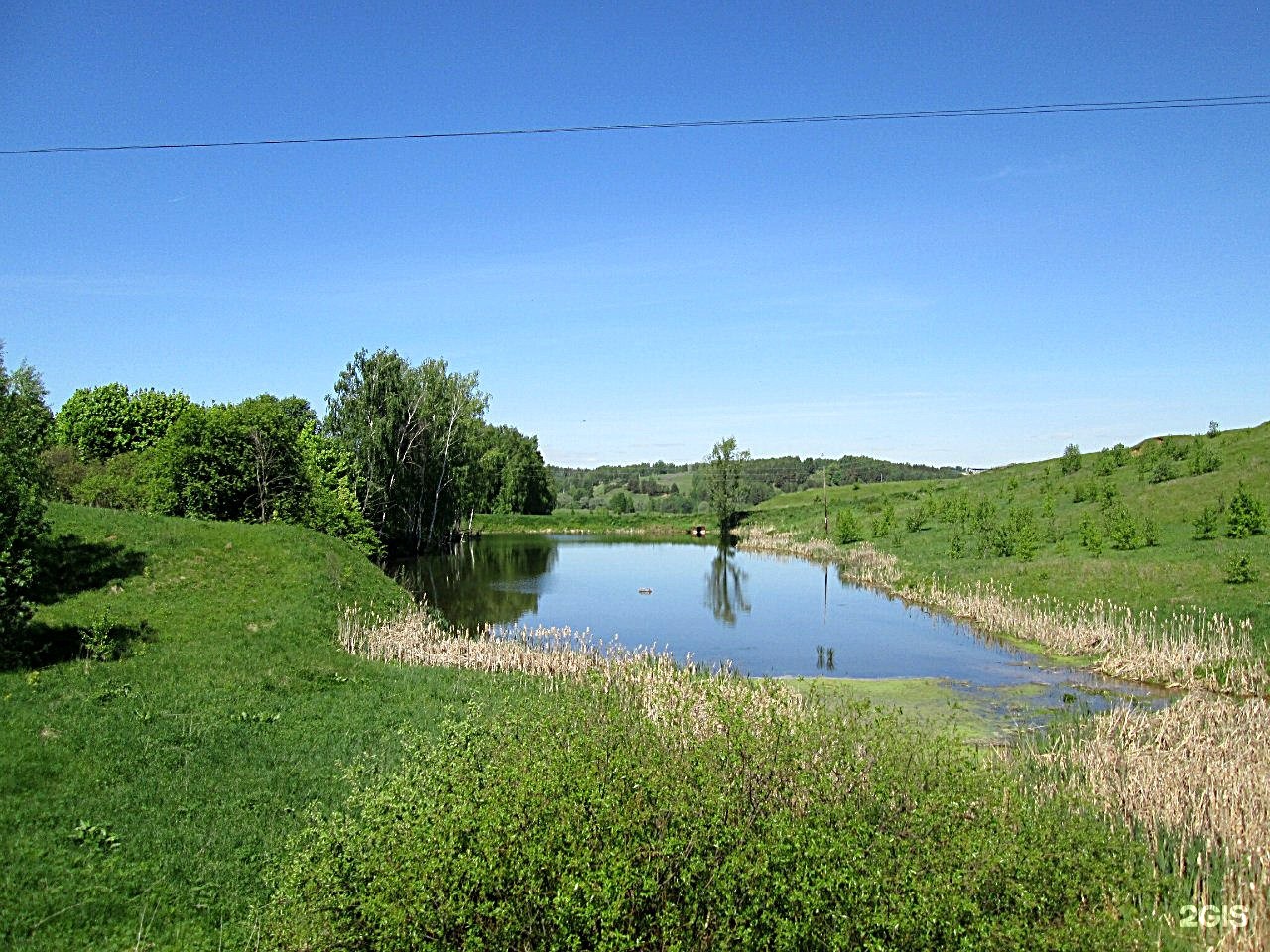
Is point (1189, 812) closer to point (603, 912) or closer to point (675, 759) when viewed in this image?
point (675, 759)

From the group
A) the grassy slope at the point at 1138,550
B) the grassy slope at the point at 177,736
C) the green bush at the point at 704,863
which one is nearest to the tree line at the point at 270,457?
the grassy slope at the point at 177,736

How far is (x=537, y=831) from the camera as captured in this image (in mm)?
6652

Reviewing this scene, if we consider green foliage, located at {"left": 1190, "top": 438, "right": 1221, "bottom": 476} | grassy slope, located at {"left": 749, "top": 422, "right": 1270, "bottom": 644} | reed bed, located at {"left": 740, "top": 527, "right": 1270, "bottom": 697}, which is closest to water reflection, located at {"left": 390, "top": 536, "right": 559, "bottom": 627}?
reed bed, located at {"left": 740, "top": 527, "right": 1270, "bottom": 697}

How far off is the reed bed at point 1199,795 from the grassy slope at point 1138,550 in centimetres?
1103

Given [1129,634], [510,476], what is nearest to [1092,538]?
[1129,634]

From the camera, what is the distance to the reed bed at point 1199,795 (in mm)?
8219

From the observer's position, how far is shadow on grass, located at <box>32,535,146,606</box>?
19875mm

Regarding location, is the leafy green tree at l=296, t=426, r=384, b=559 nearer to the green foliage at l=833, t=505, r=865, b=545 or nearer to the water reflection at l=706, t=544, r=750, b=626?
the water reflection at l=706, t=544, r=750, b=626

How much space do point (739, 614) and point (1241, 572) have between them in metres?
17.6

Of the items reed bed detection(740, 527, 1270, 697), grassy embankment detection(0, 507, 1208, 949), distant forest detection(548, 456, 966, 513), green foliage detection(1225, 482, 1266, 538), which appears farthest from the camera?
distant forest detection(548, 456, 966, 513)

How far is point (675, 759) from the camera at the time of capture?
28.2 feet

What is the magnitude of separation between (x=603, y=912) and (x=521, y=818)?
1.15 meters

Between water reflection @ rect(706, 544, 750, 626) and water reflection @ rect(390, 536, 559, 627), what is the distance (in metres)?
8.22

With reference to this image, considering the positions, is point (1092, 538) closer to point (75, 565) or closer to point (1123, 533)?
point (1123, 533)
